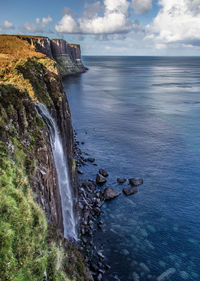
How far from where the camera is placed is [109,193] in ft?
112

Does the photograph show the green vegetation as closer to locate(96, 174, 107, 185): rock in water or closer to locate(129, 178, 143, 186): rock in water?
locate(96, 174, 107, 185): rock in water

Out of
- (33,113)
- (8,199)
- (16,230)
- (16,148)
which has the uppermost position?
(33,113)

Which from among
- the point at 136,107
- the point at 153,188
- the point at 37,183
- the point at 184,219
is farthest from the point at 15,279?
the point at 136,107

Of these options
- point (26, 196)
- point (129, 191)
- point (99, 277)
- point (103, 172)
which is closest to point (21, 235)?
point (26, 196)

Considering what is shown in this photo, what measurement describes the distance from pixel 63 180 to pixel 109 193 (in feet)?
40.4

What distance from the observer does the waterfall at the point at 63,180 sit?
21.7 m

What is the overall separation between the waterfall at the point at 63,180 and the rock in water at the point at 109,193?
9.10 metres

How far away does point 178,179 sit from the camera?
38.5 meters

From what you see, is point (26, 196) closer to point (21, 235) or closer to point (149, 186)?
point (21, 235)

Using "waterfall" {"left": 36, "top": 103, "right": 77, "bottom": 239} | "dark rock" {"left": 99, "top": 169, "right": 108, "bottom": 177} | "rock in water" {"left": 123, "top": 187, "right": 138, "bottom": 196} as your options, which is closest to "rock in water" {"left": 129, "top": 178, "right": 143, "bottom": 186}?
"rock in water" {"left": 123, "top": 187, "right": 138, "bottom": 196}

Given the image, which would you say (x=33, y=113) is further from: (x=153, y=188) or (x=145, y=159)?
(x=145, y=159)

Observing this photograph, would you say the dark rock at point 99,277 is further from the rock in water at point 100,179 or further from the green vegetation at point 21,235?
the rock in water at point 100,179

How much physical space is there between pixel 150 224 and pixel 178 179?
1234 cm

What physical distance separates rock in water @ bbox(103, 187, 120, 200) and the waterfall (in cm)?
910
